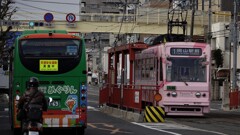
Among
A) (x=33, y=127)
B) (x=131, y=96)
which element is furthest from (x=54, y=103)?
(x=131, y=96)

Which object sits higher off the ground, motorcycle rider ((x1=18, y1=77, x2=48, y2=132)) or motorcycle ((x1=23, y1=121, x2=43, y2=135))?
motorcycle rider ((x1=18, y1=77, x2=48, y2=132))

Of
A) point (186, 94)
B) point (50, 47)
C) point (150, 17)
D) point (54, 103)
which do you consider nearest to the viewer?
point (54, 103)

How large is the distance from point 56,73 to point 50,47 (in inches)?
33.4

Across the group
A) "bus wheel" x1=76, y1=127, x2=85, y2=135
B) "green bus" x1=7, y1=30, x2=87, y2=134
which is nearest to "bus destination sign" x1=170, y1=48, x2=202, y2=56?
"bus wheel" x1=76, y1=127, x2=85, y2=135

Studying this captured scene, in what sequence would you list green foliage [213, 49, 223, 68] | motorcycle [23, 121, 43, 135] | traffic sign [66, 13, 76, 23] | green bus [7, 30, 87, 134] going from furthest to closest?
green foliage [213, 49, 223, 68] < traffic sign [66, 13, 76, 23] < green bus [7, 30, 87, 134] < motorcycle [23, 121, 43, 135]

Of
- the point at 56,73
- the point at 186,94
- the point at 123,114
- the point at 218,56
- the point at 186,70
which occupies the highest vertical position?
the point at 218,56

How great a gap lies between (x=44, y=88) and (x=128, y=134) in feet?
11.3

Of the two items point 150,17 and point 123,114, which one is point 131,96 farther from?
point 150,17

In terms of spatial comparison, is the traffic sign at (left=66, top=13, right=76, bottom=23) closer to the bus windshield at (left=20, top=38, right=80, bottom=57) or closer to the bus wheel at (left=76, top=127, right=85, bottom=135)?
the bus windshield at (left=20, top=38, right=80, bottom=57)

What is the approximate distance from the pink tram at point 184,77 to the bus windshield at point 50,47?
35.4ft

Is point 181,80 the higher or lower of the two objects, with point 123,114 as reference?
higher

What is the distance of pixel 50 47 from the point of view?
699 inches

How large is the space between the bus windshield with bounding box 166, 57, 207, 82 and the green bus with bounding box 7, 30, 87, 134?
1101 centimetres

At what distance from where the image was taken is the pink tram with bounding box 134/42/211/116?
2809 cm
